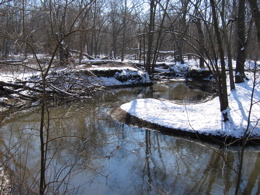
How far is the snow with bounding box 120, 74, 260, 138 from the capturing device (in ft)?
24.6

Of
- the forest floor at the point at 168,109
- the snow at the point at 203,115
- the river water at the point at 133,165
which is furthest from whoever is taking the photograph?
the snow at the point at 203,115

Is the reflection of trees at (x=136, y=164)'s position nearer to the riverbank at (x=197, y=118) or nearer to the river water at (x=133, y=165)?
the river water at (x=133, y=165)

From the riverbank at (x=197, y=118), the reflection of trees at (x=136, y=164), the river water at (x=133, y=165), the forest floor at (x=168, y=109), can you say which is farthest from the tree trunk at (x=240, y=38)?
the reflection of trees at (x=136, y=164)

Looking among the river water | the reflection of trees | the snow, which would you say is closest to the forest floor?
the snow

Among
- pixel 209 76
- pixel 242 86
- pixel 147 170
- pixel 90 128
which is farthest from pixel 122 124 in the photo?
pixel 209 76

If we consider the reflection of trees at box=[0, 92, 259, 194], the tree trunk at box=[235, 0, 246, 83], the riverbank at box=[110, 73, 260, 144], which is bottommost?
the reflection of trees at box=[0, 92, 259, 194]

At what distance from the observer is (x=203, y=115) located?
8.98m

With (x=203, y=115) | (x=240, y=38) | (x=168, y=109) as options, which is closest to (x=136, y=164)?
(x=203, y=115)

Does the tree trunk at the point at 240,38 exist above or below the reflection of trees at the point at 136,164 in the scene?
above

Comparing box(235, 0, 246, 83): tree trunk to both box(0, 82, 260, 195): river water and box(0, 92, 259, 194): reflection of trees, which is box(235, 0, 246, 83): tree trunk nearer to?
box(0, 82, 260, 195): river water

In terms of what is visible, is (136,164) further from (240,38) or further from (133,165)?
(240,38)

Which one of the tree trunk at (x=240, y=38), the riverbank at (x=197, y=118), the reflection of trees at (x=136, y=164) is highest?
the tree trunk at (x=240, y=38)

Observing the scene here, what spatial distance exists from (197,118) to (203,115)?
38cm

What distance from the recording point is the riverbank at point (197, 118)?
738 centimetres
